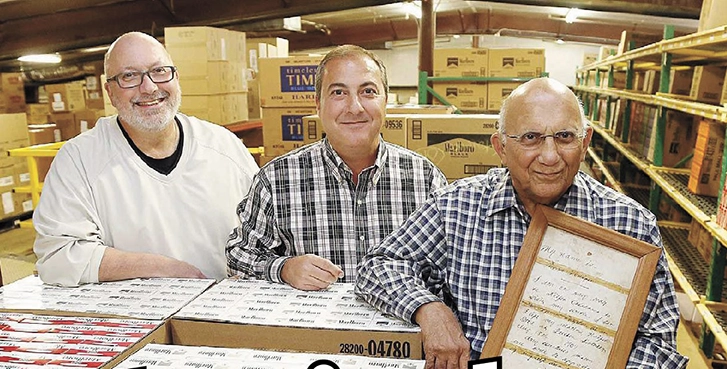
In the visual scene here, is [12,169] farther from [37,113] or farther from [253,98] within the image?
[253,98]

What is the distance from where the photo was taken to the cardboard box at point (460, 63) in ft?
19.5

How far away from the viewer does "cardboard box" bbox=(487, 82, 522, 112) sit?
589 cm

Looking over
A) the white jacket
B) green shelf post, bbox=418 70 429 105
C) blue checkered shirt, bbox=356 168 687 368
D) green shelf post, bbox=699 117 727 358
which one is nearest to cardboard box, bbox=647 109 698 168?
green shelf post, bbox=699 117 727 358

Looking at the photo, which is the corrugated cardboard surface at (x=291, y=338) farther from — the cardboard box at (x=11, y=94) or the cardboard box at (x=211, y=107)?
the cardboard box at (x=11, y=94)

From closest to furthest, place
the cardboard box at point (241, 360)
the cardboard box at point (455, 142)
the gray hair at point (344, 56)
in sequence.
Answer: the cardboard box at point (241, 360)
the gray hair at point (344, 56)
the cardboard box at point (455, 142)

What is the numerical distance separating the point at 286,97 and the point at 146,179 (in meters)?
2.16

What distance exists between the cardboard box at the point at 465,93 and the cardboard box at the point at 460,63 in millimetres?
109

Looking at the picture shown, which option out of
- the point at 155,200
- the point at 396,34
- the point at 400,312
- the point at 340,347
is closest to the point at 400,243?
the point at 400,312

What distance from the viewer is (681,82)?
4.68m

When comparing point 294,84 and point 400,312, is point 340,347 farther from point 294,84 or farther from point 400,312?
point 294,84

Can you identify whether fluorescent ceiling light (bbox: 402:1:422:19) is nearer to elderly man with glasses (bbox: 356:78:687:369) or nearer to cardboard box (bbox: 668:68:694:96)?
cardboard box (bbox: 668:68:694:96)

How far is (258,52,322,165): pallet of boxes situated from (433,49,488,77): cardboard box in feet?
8.11

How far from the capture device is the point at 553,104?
1.27 m

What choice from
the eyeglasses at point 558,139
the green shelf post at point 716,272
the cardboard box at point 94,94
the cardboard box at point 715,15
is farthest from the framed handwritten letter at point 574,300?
the cardboard box at point 94,94
